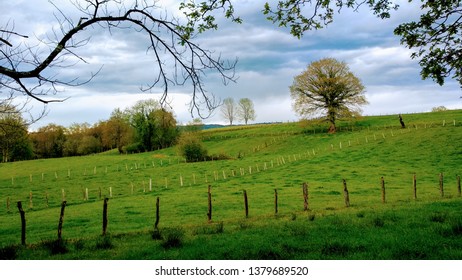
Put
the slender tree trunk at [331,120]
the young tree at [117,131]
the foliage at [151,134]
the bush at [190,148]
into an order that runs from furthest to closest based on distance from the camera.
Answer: the young tree at [117,131]
the foliage at [151,134]
the slender tree trunk at [331,120]
the bush at [190,148]

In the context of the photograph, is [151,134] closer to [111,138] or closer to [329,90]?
[111,138]

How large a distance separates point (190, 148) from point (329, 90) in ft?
95.7

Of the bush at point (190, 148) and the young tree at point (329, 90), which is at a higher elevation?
the young tree at point (329, 90)

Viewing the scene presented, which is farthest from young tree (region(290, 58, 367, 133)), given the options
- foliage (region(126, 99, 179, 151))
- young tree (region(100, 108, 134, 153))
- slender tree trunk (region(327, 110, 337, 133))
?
young tree (region(100, 108, 134, 153))

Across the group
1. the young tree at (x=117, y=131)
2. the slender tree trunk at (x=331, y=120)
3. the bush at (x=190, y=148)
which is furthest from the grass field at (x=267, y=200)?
the young tree at (x=117, y=131)

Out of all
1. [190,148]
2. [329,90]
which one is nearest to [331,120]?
[329,90]

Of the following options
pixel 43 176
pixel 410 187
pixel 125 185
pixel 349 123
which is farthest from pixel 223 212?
pixel 349 123

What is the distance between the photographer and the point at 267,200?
27.8m

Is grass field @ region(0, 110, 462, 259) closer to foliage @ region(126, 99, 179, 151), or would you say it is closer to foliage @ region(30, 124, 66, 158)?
foliage @ region(126, 99, 179, 151)

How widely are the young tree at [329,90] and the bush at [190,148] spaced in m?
22.1

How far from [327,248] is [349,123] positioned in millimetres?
79080

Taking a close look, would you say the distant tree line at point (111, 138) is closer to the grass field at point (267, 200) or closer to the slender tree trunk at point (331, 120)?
the grass field at point (267, 200)

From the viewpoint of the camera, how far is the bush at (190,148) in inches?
2554

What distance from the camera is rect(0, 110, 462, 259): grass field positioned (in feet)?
31.9
